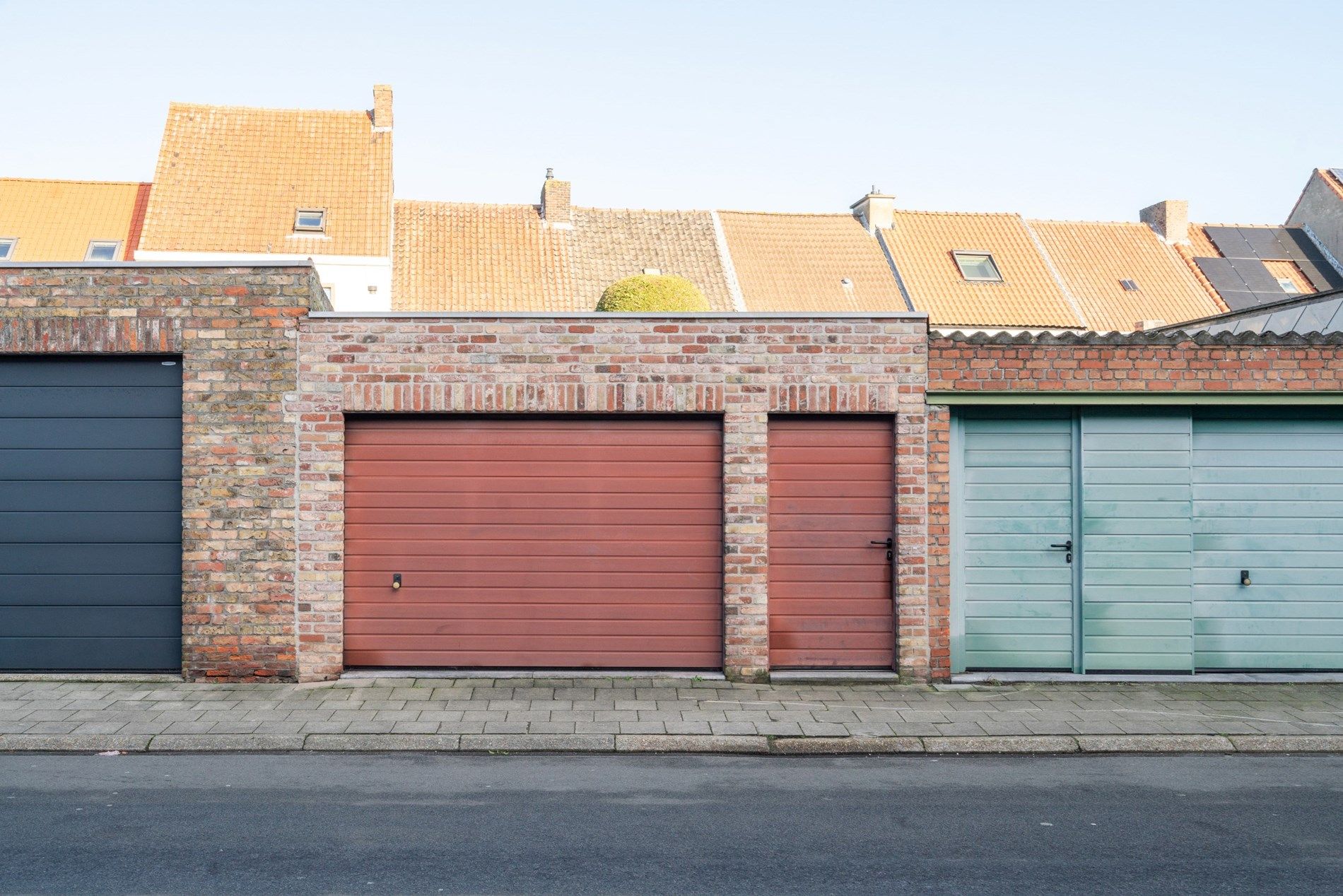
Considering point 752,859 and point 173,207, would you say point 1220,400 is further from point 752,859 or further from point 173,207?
point 173,207

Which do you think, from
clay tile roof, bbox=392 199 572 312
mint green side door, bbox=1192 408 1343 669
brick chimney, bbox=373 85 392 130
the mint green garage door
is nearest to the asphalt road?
the mint green garage door

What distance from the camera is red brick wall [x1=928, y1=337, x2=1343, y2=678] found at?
976 cm

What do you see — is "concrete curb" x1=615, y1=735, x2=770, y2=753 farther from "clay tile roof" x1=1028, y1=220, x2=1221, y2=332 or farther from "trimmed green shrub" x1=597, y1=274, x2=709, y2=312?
"clay tile roof" x1=1028, y1=220, x2=1221, y2=332

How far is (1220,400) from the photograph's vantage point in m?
9.85

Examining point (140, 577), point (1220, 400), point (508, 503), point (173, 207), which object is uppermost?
point (173, 207)

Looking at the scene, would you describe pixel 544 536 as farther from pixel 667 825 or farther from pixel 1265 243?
pixel 1265 243

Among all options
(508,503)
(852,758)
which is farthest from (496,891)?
(508,503)

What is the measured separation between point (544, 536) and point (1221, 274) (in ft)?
104

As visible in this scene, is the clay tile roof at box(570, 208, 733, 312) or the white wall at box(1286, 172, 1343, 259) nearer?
the clay tile roof at box(570, 208, 733, 312)

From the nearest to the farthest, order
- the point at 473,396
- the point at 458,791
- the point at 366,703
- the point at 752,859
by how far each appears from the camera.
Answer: the point at 752,859 → the point at 458,791 → the point at 366,703 → the point at 473,396

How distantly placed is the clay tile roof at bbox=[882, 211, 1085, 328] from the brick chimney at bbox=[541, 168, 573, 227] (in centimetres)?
953

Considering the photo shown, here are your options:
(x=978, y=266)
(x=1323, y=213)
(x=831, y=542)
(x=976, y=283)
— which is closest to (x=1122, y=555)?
(x=831, y=542)

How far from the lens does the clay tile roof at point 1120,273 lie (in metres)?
32.2

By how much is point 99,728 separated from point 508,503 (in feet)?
11.7
